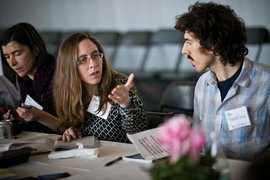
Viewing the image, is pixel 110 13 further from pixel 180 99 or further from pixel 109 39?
pixel 180 99

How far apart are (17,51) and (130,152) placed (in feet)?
5.20

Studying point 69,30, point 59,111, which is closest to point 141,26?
point 69,30

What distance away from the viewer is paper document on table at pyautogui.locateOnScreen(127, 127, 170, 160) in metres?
1.85

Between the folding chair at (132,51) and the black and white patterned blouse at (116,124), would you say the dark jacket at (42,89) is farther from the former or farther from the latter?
the folding chair at (132,51)

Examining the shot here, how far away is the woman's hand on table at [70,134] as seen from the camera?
93.4 inches

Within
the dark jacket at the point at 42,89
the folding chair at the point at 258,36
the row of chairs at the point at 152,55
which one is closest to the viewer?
the dark jacket at the point at 42,89

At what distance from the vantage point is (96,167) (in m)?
1.87

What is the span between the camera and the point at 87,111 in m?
2.61

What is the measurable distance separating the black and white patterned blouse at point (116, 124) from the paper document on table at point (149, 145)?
1.68 ft

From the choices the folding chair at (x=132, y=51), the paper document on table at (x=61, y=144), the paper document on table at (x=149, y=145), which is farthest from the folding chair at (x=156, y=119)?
the folding chair at (x=132, y=51)

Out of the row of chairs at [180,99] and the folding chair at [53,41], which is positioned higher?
the folding chair at [53,41]

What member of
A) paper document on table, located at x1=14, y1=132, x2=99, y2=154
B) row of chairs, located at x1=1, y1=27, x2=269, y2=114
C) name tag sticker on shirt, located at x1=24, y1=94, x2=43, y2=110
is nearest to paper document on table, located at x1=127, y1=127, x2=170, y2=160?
paper document on table, located at x1=14, y1=132, x2=99, y2=154

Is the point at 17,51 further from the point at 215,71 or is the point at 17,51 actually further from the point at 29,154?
the point at 215,71

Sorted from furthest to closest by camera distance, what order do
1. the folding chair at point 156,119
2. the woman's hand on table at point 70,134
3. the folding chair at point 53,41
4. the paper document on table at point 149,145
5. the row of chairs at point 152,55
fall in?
the folding chair at point 53,41 < the row of chairs at point 152,55 < the folding chair at point 156,119 < the woman's hand on table at point 70,134 < the paper document on table at point 149,145
